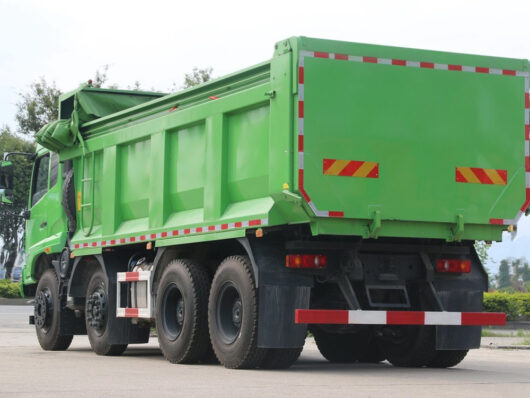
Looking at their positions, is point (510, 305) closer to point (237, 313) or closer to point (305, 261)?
point (237, 313)

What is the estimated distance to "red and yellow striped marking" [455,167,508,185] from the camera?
11922 millimetres

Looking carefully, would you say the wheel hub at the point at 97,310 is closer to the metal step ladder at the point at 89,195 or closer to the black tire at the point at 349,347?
the metal step ladder at the point at 89,195

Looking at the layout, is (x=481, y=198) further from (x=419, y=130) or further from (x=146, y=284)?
(x=146, y=284)

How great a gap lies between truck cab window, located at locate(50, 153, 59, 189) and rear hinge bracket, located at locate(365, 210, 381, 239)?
7.12 metres

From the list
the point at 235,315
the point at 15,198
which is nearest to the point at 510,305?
the point at 235,315

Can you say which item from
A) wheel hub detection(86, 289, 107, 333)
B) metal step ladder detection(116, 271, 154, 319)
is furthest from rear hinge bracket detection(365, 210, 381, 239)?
wheel hub detection(86, 289, 107, 333)

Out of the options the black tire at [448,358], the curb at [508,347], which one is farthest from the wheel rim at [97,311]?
the curb at [508,347]

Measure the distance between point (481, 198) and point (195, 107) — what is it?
3.41 metres

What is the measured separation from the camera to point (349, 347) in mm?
14219

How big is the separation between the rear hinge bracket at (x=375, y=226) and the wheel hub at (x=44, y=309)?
22.3 ft

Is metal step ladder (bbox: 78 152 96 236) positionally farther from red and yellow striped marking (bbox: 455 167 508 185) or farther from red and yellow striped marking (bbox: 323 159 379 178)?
red and yellow striped marking (bbox: 455 167 508 185)

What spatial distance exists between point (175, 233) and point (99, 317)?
7.96 ft

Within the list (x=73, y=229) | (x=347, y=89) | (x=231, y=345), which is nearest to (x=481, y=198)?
(x=347, y=89)

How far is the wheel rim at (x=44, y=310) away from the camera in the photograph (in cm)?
1666
